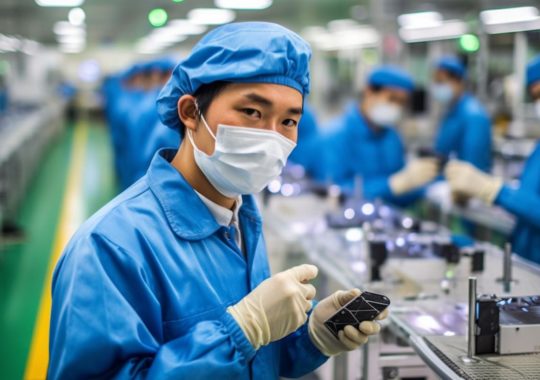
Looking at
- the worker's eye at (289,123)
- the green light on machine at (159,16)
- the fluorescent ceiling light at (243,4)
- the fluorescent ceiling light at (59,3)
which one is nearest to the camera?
the worker's eye at (289,123)

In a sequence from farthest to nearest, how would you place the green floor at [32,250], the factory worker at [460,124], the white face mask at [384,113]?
the factory worker at [460,124] → the white face mask at [384,113] → the green floor at [32,250]

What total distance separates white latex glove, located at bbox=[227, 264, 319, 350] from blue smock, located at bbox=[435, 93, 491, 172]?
143 inches

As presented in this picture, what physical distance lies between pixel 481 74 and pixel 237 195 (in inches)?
173

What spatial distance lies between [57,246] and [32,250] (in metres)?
0.22

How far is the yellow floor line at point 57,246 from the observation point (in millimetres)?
3560

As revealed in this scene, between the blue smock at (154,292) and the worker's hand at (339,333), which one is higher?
the blue smock at (154,292)

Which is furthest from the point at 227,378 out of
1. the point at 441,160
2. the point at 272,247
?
the point at 441,160

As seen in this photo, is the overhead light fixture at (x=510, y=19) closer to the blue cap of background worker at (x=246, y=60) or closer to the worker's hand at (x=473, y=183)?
the worker's hand at (x=473, y=183)

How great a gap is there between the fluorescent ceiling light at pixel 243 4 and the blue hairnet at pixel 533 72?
4.86m

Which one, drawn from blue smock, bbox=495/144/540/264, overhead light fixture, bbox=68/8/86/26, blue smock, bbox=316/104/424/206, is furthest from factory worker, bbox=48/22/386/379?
overhead light fixture, bbox=68/8/86/26

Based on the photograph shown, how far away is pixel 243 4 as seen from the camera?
7457mm

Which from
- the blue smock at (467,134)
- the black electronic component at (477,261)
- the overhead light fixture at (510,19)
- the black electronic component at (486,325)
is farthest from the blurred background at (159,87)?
the black electronic component at (486,325)

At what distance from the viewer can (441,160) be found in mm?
3869

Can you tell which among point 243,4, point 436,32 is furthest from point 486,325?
point 243,4
